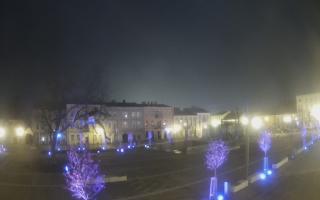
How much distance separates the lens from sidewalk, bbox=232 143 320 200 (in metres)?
23.8

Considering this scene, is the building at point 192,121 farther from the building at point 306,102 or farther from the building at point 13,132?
the building at point 13,132

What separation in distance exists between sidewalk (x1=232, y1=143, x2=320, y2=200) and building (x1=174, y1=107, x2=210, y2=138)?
85.3 metres

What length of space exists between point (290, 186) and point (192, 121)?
104m

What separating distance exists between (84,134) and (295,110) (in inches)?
3344

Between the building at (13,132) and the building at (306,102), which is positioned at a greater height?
the building at (306,102)

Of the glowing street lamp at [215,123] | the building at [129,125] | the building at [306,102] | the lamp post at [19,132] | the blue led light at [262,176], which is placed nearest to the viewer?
the blue led light at [262,176]

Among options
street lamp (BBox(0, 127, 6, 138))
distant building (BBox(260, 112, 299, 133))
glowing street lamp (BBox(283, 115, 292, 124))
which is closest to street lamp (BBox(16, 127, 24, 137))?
street lamp (BBox(0, 127, 6, 138))

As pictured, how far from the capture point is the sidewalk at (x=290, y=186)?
78.1ft

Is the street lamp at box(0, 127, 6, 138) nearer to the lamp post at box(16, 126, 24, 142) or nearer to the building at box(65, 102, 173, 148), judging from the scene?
the lamp post at box(16, 126, 24, 142)

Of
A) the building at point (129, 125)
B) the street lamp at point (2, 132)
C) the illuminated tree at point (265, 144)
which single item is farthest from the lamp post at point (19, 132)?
the illuminated tree at point (265, 144)

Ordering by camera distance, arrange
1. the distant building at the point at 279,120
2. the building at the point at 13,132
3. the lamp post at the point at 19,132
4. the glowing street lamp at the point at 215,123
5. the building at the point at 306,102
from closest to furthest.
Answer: the building at the point at 13,132 → the lamp post at the point at 19,132 → the glowing street lamp at the point at 215,123 → the building at the point at 306,102 → the distant building at the point at 279,120

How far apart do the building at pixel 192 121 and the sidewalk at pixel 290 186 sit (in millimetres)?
85273

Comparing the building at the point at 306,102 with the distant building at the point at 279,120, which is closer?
the building at the point at 306,102

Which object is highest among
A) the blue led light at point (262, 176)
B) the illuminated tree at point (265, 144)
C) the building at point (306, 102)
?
the building at point (306, 102)
